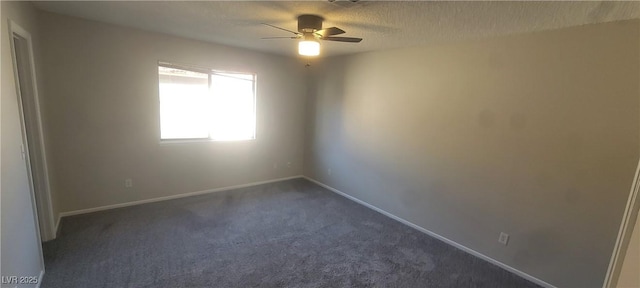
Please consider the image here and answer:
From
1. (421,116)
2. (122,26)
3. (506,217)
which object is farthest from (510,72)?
(122,26)

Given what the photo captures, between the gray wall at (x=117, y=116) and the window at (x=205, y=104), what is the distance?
0.16 meters

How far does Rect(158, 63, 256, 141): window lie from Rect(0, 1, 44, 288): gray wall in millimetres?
1687

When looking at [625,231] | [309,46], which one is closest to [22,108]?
[309,46]

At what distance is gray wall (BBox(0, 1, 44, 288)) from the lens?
1564mm

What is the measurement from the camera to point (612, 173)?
2.07 m

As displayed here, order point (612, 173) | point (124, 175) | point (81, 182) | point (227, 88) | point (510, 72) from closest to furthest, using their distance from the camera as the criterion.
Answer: point (612, 173) < point (510, 72) < point (81, 182) < point (124, 175) < point (227, 88)

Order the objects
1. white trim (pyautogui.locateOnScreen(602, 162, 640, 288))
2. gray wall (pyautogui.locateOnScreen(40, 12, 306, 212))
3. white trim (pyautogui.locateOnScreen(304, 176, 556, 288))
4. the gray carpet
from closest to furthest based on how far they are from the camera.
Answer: white trim (pyautogui.locateOnScreen(602, 162, 640, 288))
the gray carpet
white trim (pyautogui.locateOnScreen(304, 176, 556, 288))
gray wall (pyautogui.locateOnScreen(40, 12, 306, 212))

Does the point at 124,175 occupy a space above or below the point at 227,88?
below

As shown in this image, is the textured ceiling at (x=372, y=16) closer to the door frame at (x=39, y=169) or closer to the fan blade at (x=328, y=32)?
the fan blade at (x=328, y=32)

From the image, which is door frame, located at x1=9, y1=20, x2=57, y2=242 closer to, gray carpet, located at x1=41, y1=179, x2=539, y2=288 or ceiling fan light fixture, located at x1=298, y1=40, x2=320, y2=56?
gray carpet, located at x1=41, y1=179, x2=539, y2=288

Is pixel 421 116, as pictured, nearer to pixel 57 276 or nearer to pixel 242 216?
pixel 242 216

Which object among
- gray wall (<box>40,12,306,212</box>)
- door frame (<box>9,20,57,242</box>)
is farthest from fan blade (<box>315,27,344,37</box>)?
door frame (<box>9,20,57,242</box>)

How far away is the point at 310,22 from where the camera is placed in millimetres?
2328

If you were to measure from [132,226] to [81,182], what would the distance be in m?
0.90
